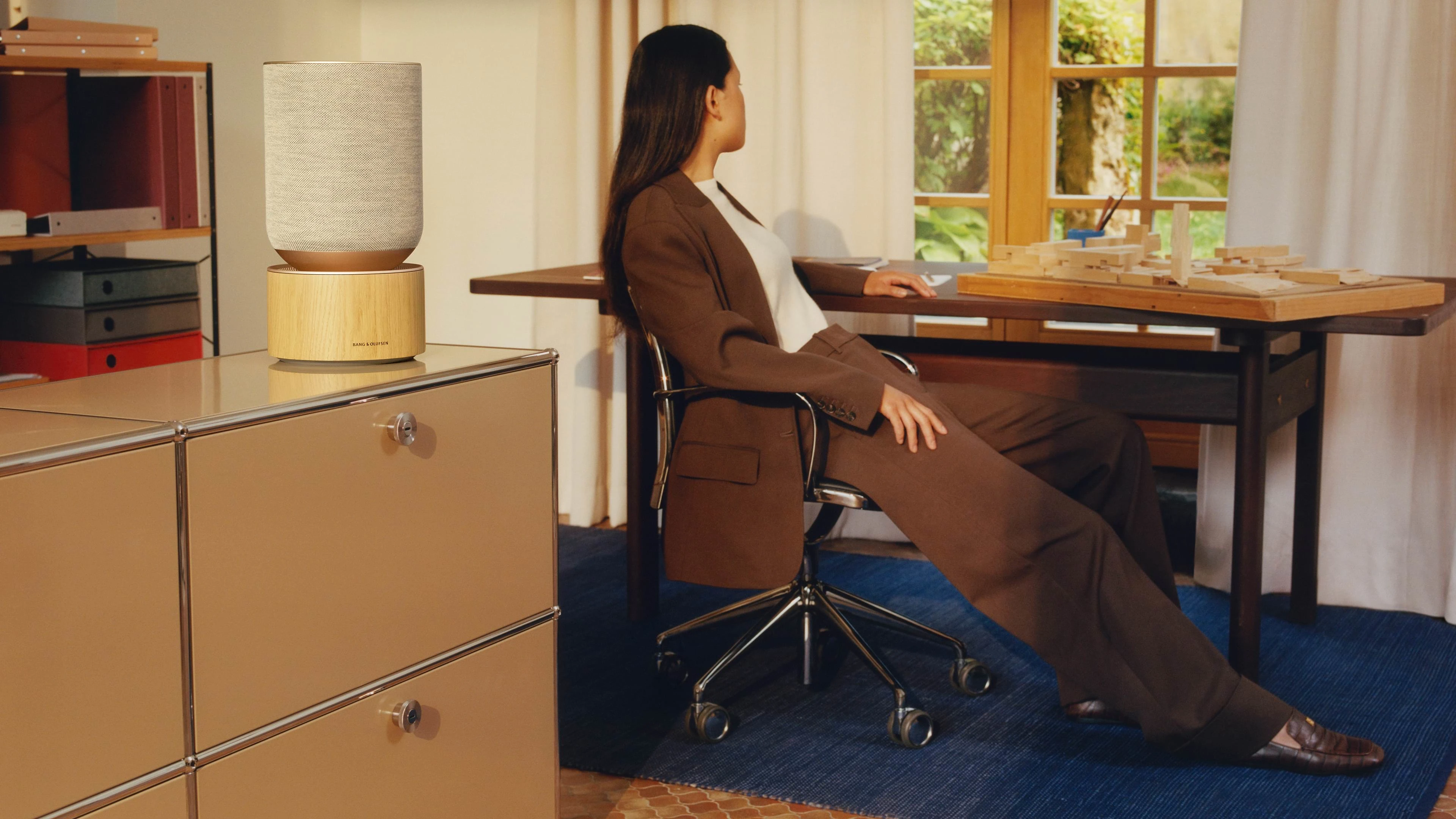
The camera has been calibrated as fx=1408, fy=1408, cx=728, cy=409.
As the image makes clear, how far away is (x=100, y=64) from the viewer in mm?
3229

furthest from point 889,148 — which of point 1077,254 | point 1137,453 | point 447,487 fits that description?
point 447,487

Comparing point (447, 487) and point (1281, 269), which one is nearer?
point (447, 487)

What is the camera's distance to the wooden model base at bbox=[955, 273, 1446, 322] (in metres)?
2.45

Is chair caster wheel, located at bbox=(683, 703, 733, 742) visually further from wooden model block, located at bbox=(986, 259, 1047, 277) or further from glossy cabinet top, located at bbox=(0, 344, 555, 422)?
wooden model block, located at bbox=(986, 259, 1047, 277)

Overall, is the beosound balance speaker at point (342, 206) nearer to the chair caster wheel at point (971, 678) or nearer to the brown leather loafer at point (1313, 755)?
the chair caster wheel at point (971, 678)

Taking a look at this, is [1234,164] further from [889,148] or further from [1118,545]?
[1118,545]

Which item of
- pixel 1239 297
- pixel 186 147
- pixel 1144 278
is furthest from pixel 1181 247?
pixel 186 147

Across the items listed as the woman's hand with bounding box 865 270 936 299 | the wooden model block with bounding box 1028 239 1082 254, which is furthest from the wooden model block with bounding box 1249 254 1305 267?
the woman's hand with bounding box 865 270 936 299

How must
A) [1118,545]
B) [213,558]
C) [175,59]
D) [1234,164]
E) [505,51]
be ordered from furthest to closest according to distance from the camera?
[505,51] < [175,59] < [1234,164] < [1118,545] < [213,558]

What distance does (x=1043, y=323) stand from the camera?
392 centimetres

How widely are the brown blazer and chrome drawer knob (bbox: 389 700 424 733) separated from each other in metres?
0.85

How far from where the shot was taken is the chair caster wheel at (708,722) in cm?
258

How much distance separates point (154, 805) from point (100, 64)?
7.58ft

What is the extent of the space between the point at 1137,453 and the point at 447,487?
1449 millimetres
